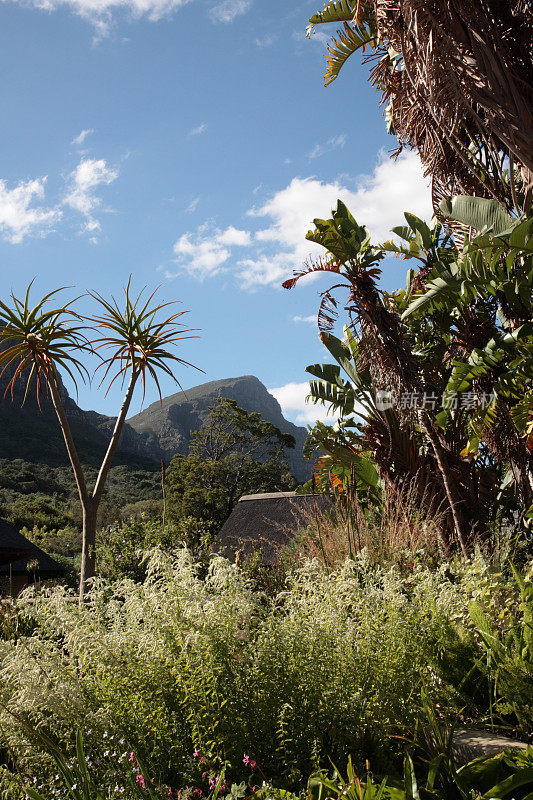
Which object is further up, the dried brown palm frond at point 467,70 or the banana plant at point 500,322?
the dried brown palm frond at point 467,70

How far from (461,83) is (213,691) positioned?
5428 millimetres

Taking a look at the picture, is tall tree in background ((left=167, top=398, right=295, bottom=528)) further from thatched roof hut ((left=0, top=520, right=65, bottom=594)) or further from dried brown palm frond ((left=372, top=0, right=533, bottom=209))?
dried brown palm frond ((left=372, top=0, right=533, bottom=209))

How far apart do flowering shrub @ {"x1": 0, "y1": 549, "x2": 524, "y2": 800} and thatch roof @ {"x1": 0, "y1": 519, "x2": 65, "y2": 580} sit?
464cm

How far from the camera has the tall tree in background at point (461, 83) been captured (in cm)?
524

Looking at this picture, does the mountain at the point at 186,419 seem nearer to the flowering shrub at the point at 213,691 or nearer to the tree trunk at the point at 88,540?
the tree trunk at the point at 88,540

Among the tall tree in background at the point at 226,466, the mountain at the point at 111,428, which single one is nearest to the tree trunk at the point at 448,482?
the mountain at the point at 111,428

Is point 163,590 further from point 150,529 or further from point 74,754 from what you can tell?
point 150,529

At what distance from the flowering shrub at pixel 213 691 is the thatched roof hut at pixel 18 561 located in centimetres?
391

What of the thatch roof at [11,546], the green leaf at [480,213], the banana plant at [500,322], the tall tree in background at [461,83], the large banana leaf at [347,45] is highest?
the large banana leaf at [347,45]

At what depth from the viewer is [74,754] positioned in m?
2.51

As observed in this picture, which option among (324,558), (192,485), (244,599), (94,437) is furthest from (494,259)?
(94,437)

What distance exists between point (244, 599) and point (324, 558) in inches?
102

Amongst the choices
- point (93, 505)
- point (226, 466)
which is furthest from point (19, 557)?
point (226, 466)

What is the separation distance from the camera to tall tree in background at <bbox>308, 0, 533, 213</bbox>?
524cm
